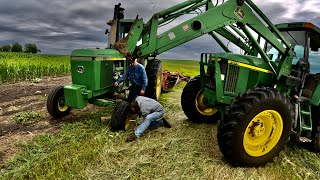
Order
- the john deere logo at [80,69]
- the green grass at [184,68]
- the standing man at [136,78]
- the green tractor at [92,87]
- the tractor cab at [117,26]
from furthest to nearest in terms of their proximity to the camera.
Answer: the green grass at [184,68] < the tractor cab at [117,26] < the john deere logo at [80,69] < the standing man at [136,78] < the green tractor at [92,87]

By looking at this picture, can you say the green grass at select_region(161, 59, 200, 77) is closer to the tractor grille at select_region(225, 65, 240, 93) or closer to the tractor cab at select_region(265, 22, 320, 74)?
the tractor cab at select_region(265, 22, 320, 74)

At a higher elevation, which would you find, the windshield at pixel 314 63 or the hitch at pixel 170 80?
the windshield at pixel 314 63

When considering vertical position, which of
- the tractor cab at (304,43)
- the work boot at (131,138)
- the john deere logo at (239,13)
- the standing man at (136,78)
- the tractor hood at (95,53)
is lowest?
the work boot at (131,138)

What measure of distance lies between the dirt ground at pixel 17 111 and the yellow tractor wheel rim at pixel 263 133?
4.02 metres

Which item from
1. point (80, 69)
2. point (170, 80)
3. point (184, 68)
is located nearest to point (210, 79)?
point (80, 69)

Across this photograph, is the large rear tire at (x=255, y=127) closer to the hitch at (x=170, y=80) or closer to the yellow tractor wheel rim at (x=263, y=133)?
the yellow tractor wheel rim at (x=263, y=133)

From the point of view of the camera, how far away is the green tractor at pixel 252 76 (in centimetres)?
489

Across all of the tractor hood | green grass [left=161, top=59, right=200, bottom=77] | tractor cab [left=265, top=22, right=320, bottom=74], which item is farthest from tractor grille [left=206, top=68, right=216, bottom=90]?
green grass [left=161, top=59, right=200, bottom=77]

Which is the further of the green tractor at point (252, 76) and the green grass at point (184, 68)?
the green grass at point (184, 68)

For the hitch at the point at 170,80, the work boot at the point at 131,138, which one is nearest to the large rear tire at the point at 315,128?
the work boot at the point at 131,138

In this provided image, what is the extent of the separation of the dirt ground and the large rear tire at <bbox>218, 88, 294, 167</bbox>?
3681 mm

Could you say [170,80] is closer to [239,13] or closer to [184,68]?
[239,13]

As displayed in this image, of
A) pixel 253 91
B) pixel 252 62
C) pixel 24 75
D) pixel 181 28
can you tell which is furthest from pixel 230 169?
pixel 24 75

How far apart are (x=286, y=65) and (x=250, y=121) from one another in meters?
1.64
